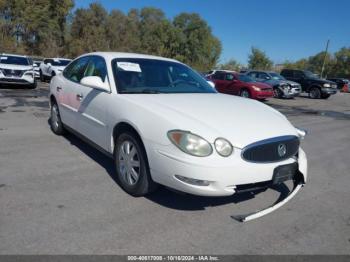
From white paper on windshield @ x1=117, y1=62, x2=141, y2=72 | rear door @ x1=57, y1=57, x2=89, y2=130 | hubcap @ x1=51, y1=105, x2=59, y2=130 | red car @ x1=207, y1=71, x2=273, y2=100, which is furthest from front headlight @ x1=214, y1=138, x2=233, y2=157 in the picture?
red car @ x1=207, y1=71, x2=273, y2=100

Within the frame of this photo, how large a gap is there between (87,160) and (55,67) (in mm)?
14861

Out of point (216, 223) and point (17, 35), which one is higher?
point (17, 35)

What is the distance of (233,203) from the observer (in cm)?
378

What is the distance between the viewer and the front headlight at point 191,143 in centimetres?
310

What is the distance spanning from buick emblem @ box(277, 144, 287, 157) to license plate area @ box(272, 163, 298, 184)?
0.42 feet

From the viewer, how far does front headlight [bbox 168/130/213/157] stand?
3.10 m

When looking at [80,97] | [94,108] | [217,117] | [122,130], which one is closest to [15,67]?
[80,97]

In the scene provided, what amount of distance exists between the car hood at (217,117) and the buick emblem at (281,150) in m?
0.12

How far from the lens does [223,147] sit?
123 inches

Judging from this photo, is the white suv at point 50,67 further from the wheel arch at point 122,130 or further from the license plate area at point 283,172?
the license plate area at point 283,172

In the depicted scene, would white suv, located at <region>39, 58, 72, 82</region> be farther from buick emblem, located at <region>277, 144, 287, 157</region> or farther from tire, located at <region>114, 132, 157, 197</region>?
buick emblem, located at <region>277, 144, 287, 157</region>

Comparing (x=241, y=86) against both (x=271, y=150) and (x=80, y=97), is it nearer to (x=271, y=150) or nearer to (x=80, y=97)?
(x=80, y=97)

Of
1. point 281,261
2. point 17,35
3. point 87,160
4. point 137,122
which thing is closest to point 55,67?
point 87,160

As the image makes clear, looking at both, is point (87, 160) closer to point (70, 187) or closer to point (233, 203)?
point (70, 187)
